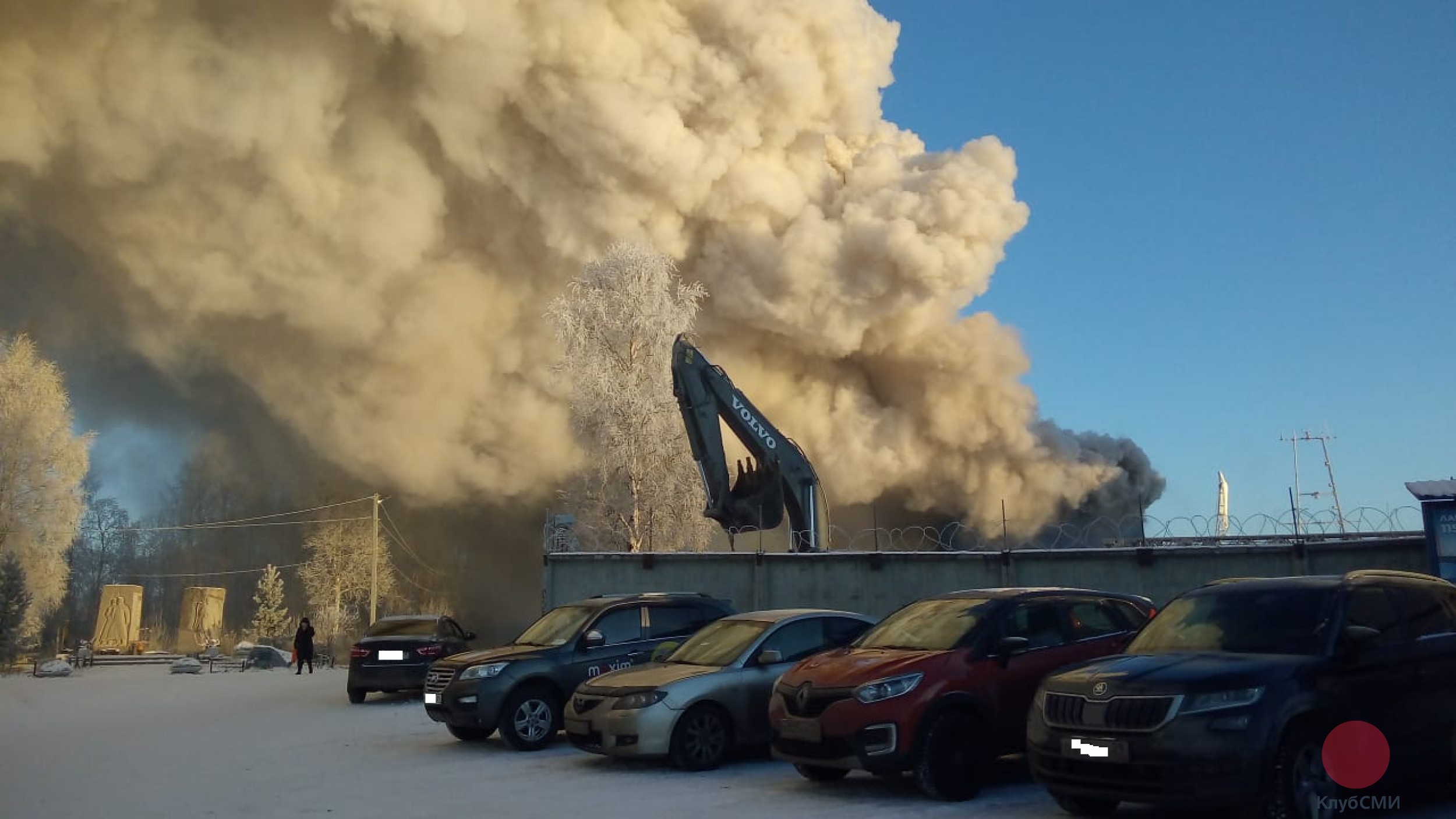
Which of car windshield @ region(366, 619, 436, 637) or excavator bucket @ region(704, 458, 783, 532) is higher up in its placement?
excavator bucket @ region(704, 458, 783, 532)

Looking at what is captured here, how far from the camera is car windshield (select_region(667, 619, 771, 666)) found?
10914 mm

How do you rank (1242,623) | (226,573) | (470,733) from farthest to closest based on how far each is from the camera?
(226,573) → (470,733) → (1242,623)

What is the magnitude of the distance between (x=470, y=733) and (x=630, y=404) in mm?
18119

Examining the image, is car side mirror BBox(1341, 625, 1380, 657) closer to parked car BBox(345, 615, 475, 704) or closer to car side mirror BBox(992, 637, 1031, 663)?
car side mirror BBox(992, 637, 1031, 663)

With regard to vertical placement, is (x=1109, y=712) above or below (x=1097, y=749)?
above

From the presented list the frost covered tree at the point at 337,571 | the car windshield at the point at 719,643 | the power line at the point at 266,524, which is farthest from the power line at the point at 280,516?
the car windshield at the point at 719,643

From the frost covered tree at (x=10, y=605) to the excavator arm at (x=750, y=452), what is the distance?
21404mm

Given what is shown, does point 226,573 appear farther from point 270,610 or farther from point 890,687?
point 890,687

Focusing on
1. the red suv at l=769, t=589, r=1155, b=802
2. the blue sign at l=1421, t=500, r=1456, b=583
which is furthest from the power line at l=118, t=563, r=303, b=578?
the blue sign at l=1421, t=500, r=1456, b=583

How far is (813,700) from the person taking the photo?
28.8 ft

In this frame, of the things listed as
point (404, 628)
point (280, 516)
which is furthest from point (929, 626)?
point (280, 516)

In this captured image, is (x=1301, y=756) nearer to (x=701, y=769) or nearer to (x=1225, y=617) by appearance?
(x=1225, y=617)

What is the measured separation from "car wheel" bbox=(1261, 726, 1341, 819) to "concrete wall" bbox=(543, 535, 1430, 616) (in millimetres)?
5569

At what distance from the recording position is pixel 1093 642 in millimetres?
9359
